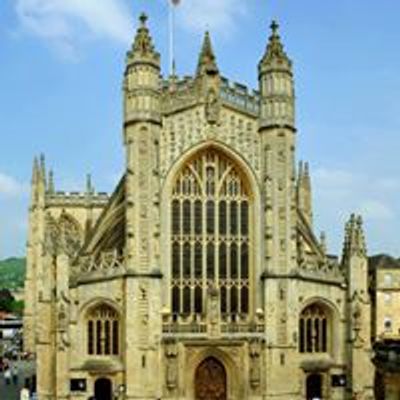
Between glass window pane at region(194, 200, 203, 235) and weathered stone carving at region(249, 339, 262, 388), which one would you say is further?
glass window pane at region(194, 200, 203, 235)

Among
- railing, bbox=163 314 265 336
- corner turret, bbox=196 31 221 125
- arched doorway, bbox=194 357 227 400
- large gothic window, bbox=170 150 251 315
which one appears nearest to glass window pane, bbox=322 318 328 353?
railing, bbox=163 314 265 336

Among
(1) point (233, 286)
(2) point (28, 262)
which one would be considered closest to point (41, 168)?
(2) point (28, 262)

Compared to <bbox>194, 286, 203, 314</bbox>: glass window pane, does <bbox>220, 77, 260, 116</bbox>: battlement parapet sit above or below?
above

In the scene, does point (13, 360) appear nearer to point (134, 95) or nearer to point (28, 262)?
point (28, 262)

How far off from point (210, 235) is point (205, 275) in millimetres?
2227

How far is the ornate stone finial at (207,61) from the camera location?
4969 cm

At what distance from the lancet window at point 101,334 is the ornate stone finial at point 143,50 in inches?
538

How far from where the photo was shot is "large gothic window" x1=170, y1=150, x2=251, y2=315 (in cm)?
4916

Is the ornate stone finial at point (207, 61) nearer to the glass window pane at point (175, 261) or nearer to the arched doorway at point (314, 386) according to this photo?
the glass window pane at point (175, 261)

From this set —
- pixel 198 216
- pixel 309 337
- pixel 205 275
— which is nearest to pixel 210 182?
pixel 198 216

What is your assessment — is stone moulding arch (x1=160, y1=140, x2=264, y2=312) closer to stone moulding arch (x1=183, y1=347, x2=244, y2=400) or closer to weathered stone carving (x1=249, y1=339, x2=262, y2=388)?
weathered stone carving (x1=249, y1=339, x2=262, y2=388)

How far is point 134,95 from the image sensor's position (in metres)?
48.7

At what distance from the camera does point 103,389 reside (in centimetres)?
4875

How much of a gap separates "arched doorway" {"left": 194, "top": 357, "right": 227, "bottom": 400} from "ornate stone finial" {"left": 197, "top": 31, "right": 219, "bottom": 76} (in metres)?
16.0
